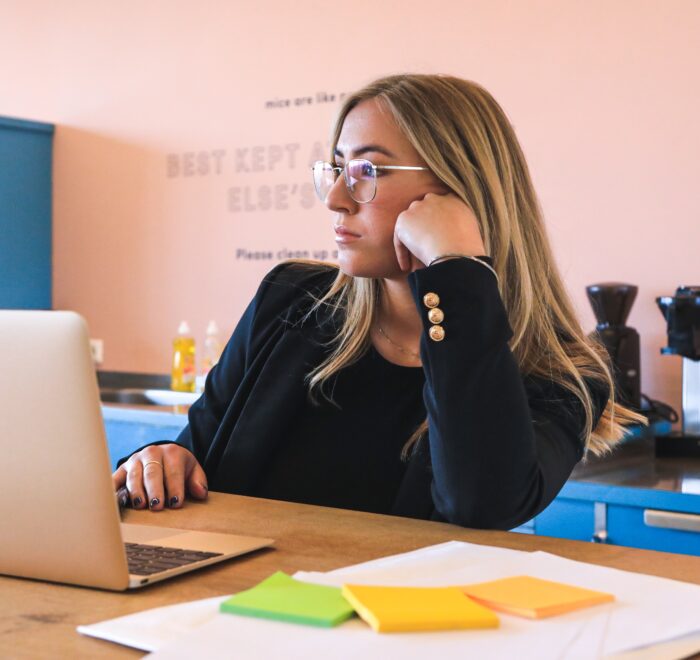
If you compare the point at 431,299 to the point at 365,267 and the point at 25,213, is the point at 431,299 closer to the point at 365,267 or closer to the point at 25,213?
the point at 365,267

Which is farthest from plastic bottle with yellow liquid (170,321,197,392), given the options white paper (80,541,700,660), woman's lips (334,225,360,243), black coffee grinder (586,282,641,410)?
white paper (80,541,700,660)

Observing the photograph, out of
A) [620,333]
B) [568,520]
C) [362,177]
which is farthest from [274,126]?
[362,177]

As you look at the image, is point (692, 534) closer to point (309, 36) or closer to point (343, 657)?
point (343, 657)

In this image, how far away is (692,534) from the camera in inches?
81.6

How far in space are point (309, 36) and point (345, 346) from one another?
2085mm

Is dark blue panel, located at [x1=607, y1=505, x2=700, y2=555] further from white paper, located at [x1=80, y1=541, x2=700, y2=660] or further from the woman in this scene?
white paper, located at [x1=80, y1=541, x2=700, y2=660]

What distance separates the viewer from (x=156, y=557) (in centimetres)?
97

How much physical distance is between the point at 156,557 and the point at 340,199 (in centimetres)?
69

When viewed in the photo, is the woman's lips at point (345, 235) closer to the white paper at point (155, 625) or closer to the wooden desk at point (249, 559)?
the wooden desk at point (249, 559)

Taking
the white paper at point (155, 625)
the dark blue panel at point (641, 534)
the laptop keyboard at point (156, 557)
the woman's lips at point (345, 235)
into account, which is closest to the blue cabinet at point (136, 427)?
the dark blue panel at point (641, 534)

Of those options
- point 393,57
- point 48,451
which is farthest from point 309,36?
point 48,451

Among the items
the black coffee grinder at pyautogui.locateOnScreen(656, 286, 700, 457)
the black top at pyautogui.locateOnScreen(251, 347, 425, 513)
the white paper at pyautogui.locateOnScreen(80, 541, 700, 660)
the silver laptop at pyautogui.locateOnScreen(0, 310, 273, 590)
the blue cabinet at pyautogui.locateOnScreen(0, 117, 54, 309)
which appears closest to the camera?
the white paper at pyautogui.locateOnScreen(80, 541, 700, 660)

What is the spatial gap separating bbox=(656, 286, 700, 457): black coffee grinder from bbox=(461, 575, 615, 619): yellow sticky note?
5.59ft

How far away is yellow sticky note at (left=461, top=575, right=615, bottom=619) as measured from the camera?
2.58 feet
